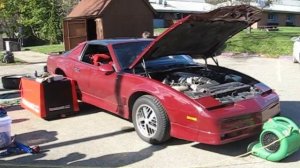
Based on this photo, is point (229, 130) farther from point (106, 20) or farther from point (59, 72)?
point (106, 20)

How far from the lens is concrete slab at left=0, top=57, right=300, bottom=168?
5273 mm

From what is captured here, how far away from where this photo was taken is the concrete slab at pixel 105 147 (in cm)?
527

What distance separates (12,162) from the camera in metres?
5.36

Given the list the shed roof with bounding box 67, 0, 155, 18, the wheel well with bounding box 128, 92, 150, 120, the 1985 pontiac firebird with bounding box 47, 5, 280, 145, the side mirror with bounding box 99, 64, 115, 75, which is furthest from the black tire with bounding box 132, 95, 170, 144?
the shed roof with bounding box 67, 0, 155, 18

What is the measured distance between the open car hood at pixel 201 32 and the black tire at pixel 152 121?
0.73 meters

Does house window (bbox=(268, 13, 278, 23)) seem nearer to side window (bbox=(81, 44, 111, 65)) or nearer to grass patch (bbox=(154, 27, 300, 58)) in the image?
grass patch (bbox=(154, 27, 300, 58))

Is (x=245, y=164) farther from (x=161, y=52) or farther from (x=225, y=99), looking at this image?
(x=161, y=52)

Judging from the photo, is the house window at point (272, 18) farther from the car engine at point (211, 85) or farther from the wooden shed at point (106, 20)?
the car engine at point (211, 85)

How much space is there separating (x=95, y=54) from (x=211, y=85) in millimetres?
2520

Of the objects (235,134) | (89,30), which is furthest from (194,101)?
(89,30)

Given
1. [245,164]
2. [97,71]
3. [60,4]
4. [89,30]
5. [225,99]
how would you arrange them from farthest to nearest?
[60,4]
[89,30]
[97,71]
[225,99]
[245,164]

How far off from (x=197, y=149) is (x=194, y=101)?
29.3 inches

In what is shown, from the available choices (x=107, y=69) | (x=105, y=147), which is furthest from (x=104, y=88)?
(x=105, y=147)

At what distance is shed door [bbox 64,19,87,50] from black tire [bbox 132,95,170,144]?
15.3m
